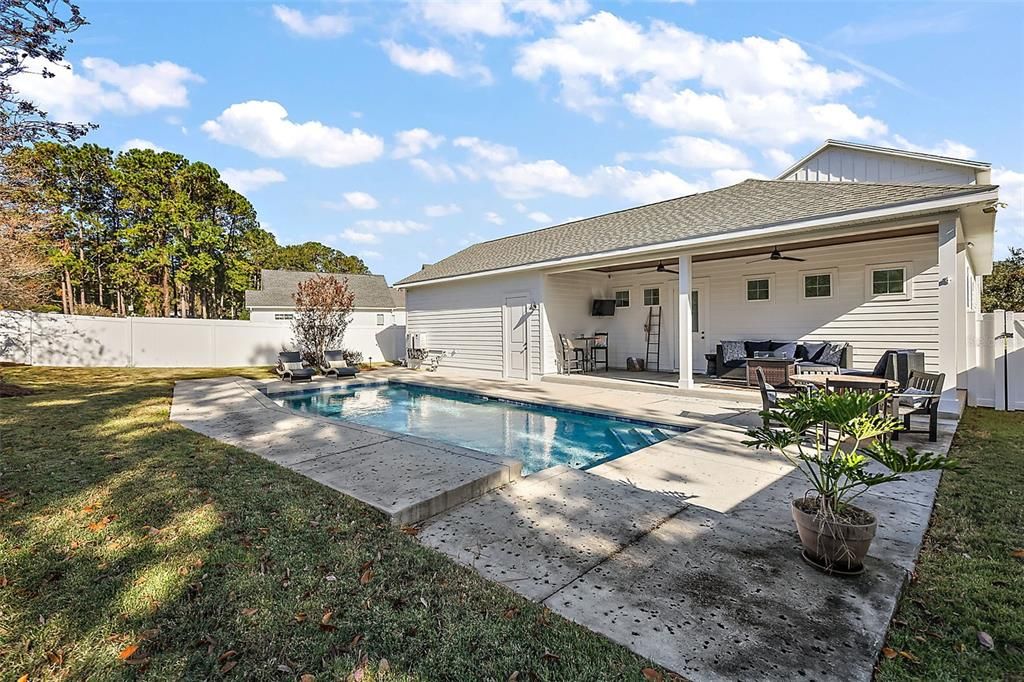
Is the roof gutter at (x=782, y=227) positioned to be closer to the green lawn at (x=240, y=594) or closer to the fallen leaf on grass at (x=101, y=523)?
the green lawn at (x=240, y=594)

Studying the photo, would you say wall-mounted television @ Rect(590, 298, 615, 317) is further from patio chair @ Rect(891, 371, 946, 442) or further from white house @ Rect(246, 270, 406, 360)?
white house @ Rect(246, 270, 406, 360)

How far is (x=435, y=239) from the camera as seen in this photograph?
25875 mm

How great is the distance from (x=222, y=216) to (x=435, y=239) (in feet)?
49.3

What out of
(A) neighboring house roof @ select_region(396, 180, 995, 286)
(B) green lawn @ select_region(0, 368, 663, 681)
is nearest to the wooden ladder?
(A) neighboring house roof @ select_region(396, 180, 995, 286)

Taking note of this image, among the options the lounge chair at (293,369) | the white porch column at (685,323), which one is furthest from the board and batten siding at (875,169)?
the lounge chair at (293,369)

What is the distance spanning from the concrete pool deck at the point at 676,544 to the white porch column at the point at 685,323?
11.3 feet

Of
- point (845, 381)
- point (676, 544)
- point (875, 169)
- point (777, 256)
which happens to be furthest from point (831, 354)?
point (676, 544)

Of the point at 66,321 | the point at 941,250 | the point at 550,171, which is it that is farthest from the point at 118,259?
the point at 941,250

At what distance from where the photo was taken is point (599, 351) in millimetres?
13047

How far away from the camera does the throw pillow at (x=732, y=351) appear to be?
9.48 metres

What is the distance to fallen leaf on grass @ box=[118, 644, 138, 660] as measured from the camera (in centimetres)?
185

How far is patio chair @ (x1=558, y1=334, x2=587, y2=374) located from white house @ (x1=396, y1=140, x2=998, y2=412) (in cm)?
23

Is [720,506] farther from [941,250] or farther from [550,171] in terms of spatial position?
[550,171]

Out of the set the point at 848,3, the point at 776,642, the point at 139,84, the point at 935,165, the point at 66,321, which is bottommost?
the point at 776,642
